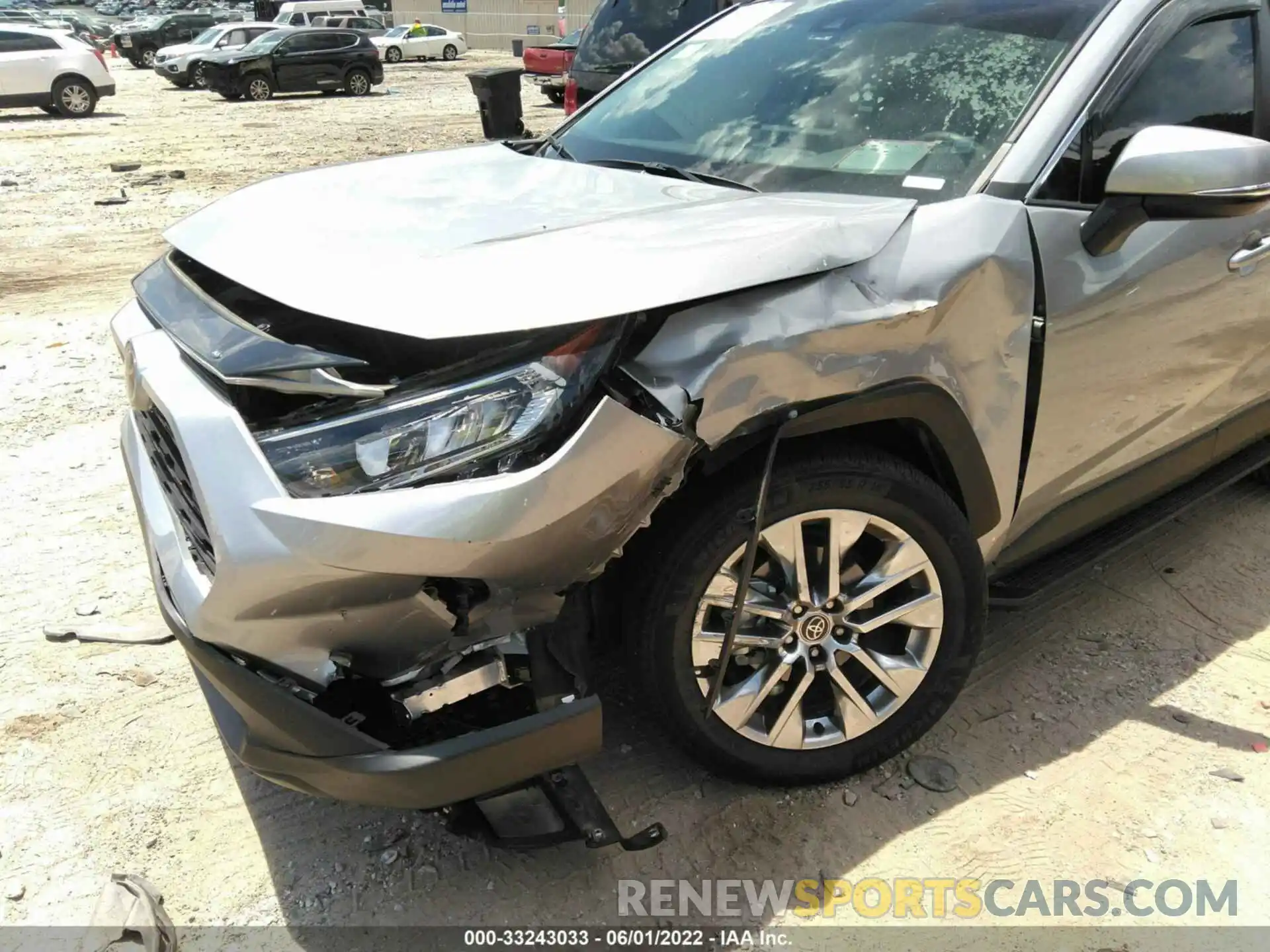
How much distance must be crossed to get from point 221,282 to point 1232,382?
9.51ft

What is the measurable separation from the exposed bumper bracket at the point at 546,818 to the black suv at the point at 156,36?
123 feet

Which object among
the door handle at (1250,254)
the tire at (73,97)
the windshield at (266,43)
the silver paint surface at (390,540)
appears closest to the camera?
the silver paint surface at (390,540)

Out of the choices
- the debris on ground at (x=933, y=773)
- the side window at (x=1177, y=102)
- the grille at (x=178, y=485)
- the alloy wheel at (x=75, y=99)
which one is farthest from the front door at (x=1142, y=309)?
the alloy wheel at (x=75, y=99)

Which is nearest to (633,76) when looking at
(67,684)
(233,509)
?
(233,509)

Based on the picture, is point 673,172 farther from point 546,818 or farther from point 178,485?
point 546,818

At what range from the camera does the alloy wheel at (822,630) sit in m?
2.10

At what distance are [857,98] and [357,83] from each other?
24.4 meters

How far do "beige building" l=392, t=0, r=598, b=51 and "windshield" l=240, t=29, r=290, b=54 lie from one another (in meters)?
17.0

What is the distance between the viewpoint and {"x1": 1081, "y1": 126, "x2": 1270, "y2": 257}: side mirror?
2.03 metres

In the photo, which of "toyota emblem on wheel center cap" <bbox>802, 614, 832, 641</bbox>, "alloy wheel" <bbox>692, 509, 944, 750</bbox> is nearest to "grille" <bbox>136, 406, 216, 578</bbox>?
"alloy wheel" <bbox>692, 509, 944, 750</bbox>

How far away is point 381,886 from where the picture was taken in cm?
215

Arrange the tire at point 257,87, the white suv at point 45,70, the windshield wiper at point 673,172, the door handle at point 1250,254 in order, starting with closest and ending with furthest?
the windshield wiper at point 673,172
the door handle at point 1250,254
the white suv at point 45,70
the tire at point 257,87

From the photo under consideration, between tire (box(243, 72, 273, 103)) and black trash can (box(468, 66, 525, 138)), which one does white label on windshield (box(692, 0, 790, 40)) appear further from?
tire (box(243, 72, 273, 103))

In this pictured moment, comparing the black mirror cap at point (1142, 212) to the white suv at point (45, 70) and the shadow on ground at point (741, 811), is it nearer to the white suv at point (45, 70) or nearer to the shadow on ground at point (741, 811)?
the shadow on ground at point (741, 811)
